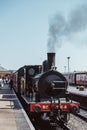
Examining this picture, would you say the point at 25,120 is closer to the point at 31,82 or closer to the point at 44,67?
the point at 44,67

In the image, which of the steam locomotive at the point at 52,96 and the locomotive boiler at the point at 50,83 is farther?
the locomotive boiler at the point at 50,83

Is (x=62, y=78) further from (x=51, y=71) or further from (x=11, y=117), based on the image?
(x=11, y=117)

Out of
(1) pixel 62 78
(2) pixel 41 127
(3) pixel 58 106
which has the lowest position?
(2) pixel 41 127

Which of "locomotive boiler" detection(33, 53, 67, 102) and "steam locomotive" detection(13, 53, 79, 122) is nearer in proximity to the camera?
"steam locomotive" detection(13, 53, 79, 122)

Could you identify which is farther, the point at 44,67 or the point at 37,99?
the point at 44,67

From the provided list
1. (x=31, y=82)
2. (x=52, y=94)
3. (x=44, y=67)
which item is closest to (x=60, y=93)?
(x=52, y=94)

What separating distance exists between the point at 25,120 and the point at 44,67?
126 inches

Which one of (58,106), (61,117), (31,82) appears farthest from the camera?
(31,82)

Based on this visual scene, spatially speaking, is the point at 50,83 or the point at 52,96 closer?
the point at 50,83

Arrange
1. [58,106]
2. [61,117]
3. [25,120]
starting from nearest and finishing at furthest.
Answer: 1. [25,120]
2. [58,106]
3. [61,117]

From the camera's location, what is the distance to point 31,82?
17.7 meters

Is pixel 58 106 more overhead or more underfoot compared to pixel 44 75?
more underfoot

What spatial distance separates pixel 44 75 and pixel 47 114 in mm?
1574

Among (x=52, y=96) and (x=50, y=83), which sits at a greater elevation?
(x=50, y=83)
